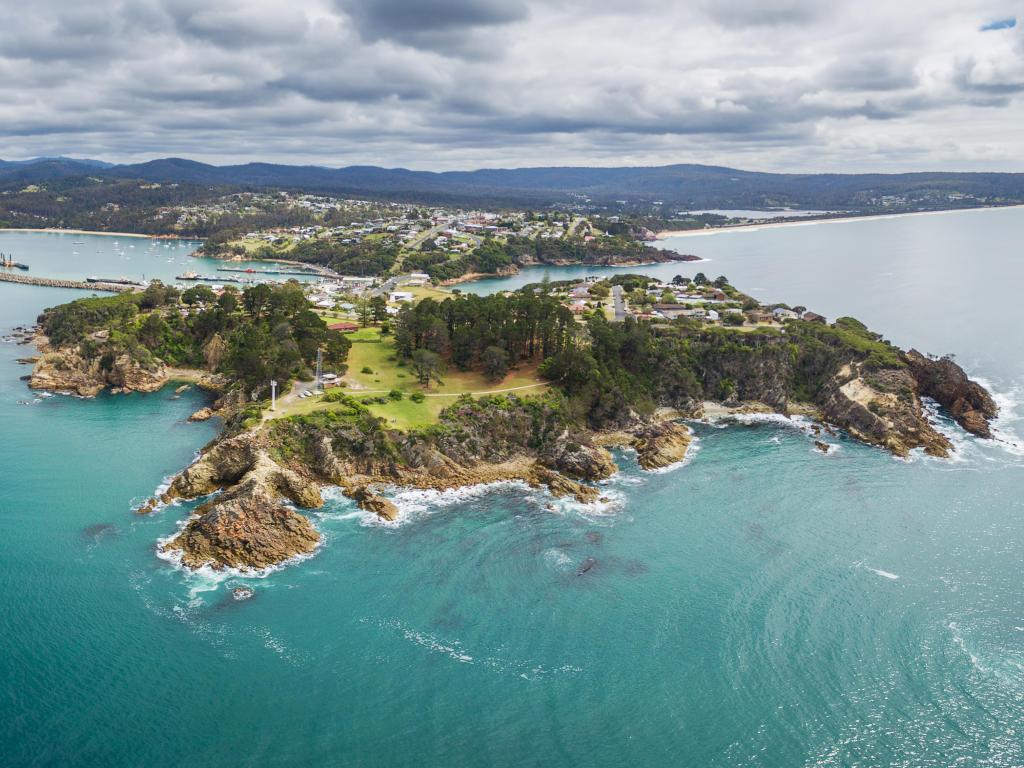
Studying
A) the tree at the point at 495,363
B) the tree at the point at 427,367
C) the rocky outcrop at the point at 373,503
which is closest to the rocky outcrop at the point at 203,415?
the tree at the point at 427,367

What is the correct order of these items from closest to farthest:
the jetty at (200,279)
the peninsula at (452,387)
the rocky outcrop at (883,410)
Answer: the peninsula at (452,387) → the rocky outcrop at (883,410) → the jetty at (200,279)

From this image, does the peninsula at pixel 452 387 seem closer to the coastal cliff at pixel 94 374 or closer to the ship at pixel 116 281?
the coastal cliff at pixel 94 374

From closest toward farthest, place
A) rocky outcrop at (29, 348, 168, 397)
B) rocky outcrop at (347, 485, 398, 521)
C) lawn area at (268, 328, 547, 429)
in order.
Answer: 1. rocky outcrop at (347, 485, 398, 521)
2. lawn area at (268, 328, 547, 429)
3. rocky outcrop at (29, 348, 168, 397)

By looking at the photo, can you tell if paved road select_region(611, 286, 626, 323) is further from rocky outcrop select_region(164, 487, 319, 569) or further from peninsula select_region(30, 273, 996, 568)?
rocky outcrop select_region(164, 487, 319, 569)

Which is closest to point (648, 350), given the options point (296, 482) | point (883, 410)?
point (883, 410)

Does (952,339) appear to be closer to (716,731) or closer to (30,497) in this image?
(716,731)

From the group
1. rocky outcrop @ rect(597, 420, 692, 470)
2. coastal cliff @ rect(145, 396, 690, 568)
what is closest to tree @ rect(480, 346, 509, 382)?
coastal cliff @ rect(145, 396, 690, 568)

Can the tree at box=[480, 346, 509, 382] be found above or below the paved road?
below
